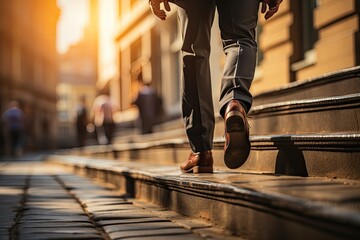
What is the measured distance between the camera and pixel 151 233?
116 inches

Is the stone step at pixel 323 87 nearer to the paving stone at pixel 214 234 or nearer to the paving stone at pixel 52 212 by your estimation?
the paving stone at pixel 214 234

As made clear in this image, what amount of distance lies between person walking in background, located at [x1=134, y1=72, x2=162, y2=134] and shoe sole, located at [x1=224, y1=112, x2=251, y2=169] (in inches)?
397

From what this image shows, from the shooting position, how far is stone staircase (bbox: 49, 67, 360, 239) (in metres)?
2.12

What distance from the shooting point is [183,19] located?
408 cm

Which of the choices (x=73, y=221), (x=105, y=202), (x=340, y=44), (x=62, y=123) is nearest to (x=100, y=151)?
(x=340, y=44)

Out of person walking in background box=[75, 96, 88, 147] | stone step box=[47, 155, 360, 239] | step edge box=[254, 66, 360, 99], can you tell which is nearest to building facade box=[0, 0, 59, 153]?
person walking in background box=[75, 96, 88, 147]

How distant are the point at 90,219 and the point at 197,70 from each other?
1178 mm

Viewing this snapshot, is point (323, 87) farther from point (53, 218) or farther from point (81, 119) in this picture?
point (81, 119)

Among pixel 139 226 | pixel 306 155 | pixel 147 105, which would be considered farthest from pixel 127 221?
pixel 147 105

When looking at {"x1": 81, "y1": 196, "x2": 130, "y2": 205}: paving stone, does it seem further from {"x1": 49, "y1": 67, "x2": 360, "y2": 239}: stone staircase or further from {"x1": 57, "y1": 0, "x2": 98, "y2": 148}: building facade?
{"x1": 57, "y1": 0, "x2": 98, "y2": 148}: building facade

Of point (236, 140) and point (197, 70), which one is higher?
point (197, 70)

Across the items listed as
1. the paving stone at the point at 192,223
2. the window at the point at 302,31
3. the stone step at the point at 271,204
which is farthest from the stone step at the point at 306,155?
the window at the point at 302,31

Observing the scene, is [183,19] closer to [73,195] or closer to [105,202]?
[105,202]

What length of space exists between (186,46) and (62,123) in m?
76.2
